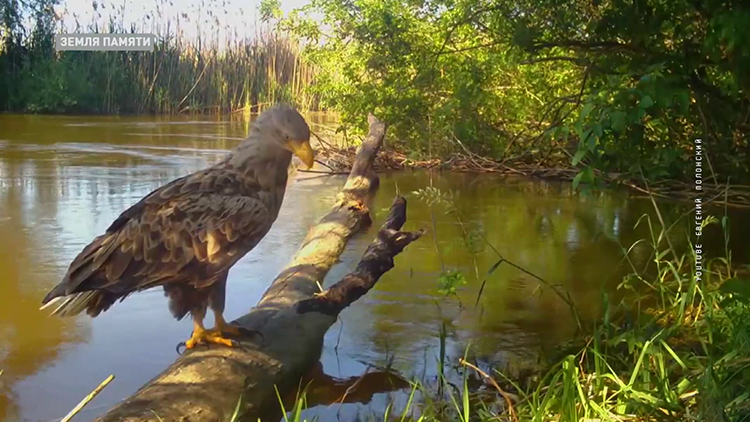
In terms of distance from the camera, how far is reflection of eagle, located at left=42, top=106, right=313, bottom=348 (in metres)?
2.73

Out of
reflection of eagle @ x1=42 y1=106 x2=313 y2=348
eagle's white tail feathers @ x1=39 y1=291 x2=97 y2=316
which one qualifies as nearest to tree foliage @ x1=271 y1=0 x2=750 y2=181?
reflection of eagle @ x1=42 y1=106 x2=313 y2=348

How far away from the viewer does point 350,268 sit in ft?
15.2

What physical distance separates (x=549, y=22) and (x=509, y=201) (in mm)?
2000

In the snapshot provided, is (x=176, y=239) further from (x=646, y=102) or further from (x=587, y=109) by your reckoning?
(x=646, y=102)

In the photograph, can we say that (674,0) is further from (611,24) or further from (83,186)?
(83,186)

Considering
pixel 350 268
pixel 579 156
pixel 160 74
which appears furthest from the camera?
pixel 160 74

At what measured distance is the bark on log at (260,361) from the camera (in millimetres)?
2391

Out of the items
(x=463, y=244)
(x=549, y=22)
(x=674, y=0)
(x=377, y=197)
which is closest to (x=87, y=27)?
(x=377, y=197)

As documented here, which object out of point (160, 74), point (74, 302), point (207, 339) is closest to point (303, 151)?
point (207, 339)

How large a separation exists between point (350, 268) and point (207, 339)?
1779 mm

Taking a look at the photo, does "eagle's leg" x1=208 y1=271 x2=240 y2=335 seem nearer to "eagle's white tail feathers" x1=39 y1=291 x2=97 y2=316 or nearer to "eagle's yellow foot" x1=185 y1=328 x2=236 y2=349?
"eagle's yellow foot" x1=185 y1=328 x2=236 y2=349

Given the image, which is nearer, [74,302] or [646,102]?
[74,302]

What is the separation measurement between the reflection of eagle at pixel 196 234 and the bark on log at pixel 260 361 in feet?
0.53

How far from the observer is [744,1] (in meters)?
3.34
